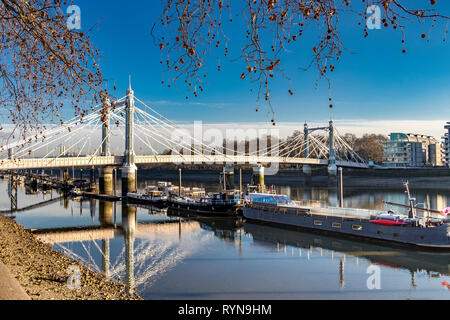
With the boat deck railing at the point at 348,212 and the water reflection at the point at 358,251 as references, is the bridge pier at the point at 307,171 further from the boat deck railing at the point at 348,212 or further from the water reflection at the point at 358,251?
the water reflection at the point at 358,251

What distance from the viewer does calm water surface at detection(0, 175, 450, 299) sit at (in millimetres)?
10164

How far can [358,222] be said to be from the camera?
16.9m

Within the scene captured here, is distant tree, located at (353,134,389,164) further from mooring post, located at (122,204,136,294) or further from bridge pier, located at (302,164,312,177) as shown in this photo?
mooring post, located at (122,204,136,294)

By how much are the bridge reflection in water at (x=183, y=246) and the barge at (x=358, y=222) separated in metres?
0.56

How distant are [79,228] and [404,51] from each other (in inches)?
826

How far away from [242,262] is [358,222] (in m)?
6.73

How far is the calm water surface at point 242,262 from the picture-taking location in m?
10.2

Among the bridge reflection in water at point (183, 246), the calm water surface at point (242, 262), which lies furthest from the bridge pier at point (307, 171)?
the calm water surface at point (242, 262)

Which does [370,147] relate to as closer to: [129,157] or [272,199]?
[129,157]

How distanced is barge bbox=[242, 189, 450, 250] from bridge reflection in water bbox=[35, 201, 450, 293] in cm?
56

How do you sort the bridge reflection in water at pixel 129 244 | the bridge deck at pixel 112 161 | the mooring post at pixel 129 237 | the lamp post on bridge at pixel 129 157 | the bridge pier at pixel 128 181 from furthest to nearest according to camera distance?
the lamp post on bridge at pixel 129 157, the bridge pier at pixel 128 181, the bridge deck at pixel 112 161, the bridge reflection in water at pixel 129 244, the mooring post at pixel 129 237

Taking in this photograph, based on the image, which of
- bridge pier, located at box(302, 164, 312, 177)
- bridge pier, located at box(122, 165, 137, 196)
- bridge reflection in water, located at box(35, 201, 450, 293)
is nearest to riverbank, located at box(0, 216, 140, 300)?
bridge reflection in water, located at box(35, 201, 450, 293)

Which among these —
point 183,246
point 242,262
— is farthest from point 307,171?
point 242,262

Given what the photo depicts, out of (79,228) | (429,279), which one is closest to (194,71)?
(429,279)
